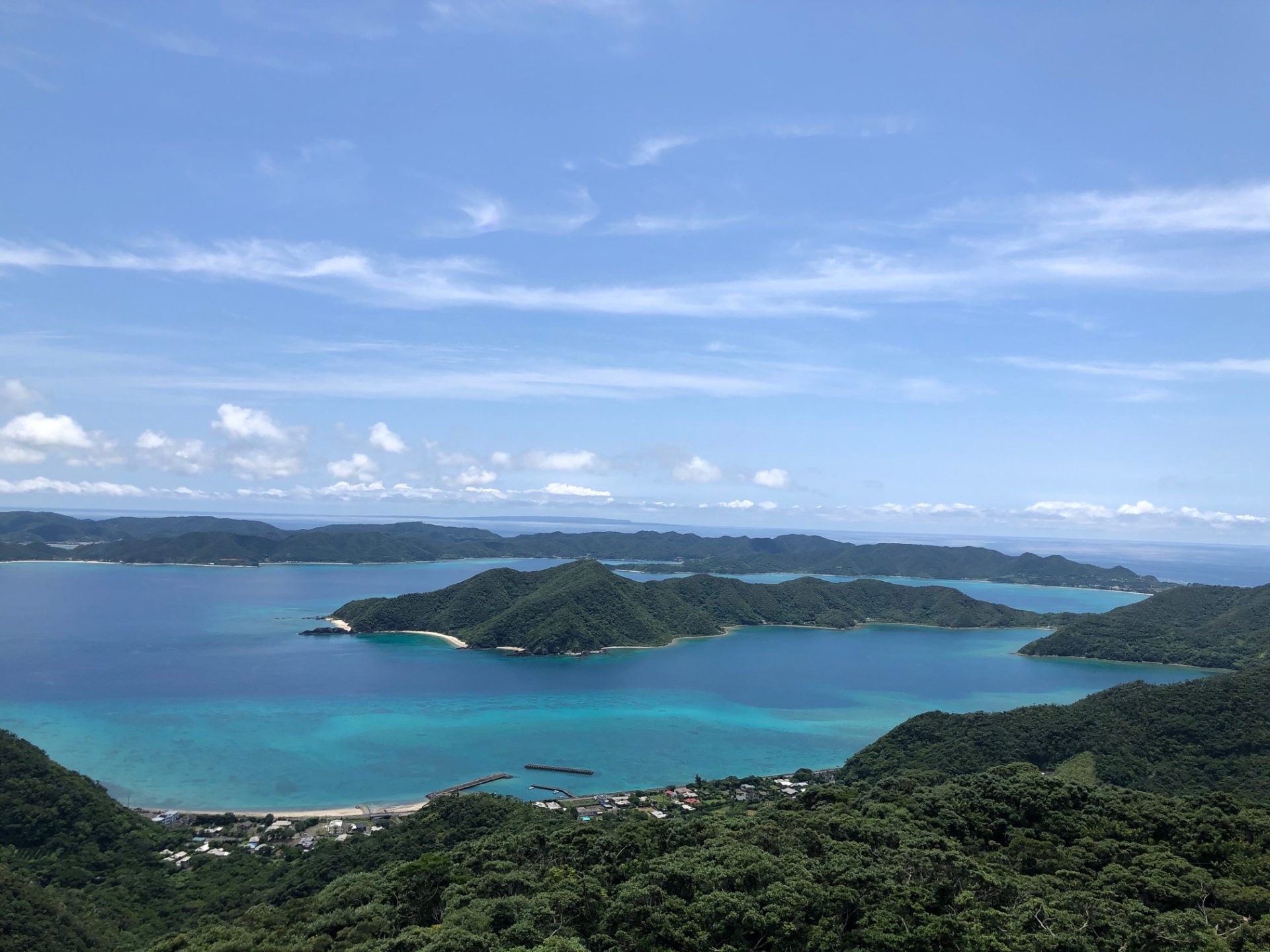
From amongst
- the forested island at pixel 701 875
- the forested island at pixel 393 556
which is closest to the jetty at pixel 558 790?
the forested island at pixel 701 875

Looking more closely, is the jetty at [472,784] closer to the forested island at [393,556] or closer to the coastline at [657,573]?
the coastline at [657,573]

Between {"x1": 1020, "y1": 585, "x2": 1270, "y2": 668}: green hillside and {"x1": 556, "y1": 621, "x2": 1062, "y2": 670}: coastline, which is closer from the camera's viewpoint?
{"x1": 1020, "y1": 585, "x2": 1270, "y2": 668}: green hillside

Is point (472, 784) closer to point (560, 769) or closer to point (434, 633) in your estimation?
point (560, 769)

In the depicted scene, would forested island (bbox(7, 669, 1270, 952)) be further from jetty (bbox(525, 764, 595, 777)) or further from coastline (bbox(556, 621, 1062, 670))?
coastline (bbox(556, 621, 1062, 670))

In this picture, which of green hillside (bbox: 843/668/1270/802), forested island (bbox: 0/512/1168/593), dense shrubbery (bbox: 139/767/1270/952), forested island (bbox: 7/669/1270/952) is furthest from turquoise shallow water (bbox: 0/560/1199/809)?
forested island (bbox: 0/512/1168/593)

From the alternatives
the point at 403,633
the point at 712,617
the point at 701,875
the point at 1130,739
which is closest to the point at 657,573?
the point at 712,617

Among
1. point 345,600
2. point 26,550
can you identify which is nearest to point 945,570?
point 345,600
